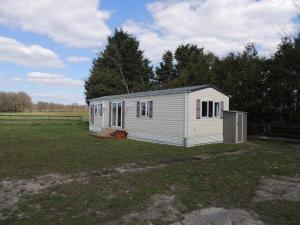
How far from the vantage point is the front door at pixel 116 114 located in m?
18.8

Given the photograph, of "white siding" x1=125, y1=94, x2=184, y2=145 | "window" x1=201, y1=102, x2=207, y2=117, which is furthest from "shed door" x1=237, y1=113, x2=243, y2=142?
"white siding" x1=125, y1=94, x2=184, y2=145

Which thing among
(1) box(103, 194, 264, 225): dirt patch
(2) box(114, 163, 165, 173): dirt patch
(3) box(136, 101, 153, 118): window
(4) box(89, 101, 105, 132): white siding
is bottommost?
(1) box(103, 194, 264, 225): dirt patch

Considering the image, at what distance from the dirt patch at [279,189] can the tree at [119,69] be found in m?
26.8

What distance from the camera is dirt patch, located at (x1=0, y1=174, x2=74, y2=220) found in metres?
5.09

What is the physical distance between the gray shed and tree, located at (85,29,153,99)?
18748mm

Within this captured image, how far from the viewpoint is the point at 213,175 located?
758cm

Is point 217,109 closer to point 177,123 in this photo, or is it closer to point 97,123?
point 177,123

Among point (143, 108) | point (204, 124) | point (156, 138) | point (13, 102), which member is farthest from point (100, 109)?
point (13, 102)

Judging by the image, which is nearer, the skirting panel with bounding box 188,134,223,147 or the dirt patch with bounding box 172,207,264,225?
the dirt patch with bounding box 172,207,264,225

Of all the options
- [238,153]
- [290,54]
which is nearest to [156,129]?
[238,153]

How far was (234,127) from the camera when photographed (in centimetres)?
1532

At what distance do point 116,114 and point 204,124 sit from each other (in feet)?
22.1

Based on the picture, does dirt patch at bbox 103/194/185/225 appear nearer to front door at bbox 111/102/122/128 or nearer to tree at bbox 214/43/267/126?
front door at bbox 111/102/122/128

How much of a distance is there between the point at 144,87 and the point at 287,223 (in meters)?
30.1
